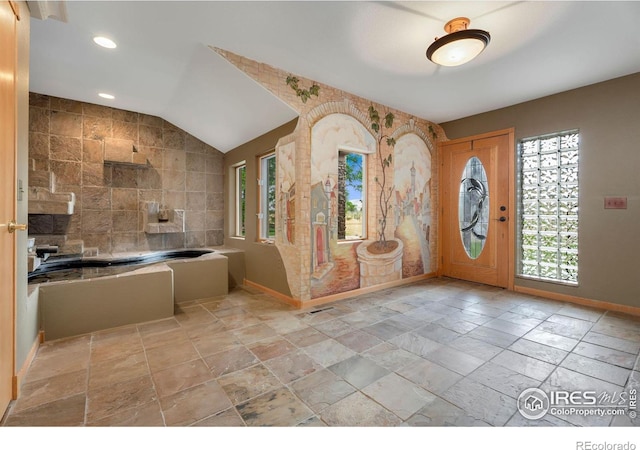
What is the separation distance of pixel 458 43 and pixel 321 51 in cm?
127

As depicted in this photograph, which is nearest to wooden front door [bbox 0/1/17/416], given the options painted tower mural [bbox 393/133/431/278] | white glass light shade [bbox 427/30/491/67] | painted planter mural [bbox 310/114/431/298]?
painted planter mural [bbox 310/114/431/298]

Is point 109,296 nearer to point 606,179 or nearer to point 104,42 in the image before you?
point 104,42

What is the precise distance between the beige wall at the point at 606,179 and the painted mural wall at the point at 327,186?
201 centimetres

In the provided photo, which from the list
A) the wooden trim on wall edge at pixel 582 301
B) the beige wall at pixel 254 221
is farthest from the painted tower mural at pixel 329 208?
the wooden trim on wall edge at pixel 582 301

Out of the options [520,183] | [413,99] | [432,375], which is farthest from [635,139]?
[432,375]

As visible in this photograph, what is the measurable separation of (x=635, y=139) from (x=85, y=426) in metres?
5.50

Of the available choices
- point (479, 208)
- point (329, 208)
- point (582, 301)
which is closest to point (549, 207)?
point (479, 208)

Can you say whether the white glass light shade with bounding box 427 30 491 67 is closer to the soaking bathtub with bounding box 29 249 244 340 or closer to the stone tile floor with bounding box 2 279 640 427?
the stone tile floor with bounding box 2 279 640 427

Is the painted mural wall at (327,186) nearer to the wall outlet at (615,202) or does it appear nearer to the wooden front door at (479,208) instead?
the wooden front door at (479,208)

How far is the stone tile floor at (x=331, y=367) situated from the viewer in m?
1.57

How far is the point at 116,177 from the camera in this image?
4.54 metres

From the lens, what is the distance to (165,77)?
3.50 meters

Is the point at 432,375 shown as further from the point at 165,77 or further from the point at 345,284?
the point at 165,77

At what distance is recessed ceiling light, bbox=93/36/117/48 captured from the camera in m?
2.71
